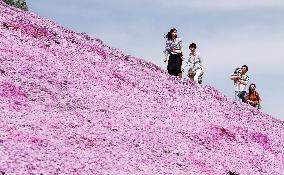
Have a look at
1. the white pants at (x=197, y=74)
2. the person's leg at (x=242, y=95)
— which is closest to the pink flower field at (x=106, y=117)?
the white pants at (x=197, y=74)

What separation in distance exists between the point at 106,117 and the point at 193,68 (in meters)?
11.5

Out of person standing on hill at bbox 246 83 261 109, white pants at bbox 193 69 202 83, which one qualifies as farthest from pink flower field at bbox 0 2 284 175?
person standing on hill at bbox 246 83 261 109

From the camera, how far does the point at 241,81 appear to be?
34344 millimetres

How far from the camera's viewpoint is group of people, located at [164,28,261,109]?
107 feet

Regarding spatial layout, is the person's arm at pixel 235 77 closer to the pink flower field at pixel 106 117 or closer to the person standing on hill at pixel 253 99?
the pink flower field at pixel 106 117

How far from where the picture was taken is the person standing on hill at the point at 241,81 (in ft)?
113

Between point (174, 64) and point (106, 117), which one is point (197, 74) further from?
point (106, 117)

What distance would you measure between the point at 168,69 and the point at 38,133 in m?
16.1

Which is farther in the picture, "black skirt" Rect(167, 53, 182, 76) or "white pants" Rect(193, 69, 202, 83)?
"white pants" Rect(193, 69, 202, 83)

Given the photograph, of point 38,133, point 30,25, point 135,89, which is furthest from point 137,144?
point 30,25

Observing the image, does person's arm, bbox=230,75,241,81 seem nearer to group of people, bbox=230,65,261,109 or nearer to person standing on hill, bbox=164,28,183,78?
group of people, bbox=230,65,261,109

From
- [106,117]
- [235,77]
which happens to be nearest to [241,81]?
[235,77]

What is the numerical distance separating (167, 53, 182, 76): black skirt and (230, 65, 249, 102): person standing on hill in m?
3.30

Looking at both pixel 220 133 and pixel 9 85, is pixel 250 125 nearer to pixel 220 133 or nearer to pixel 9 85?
pixel 220 133
